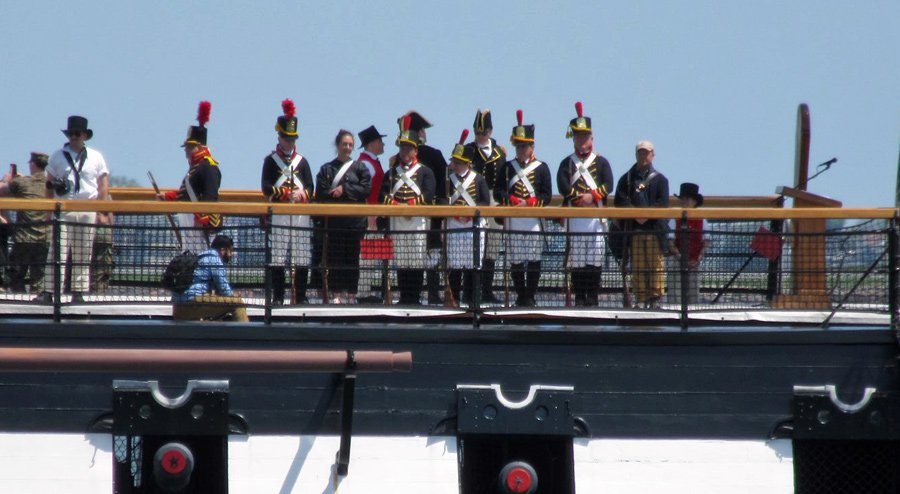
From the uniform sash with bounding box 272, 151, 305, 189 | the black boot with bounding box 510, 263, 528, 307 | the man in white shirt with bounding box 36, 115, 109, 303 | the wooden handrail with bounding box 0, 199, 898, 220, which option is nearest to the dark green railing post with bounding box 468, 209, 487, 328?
the wooden handrail with bounding box 0, 199, 898, 220

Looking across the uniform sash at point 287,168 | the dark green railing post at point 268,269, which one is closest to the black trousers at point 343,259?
the dark green railing post at point 268,269

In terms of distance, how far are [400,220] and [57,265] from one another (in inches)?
113

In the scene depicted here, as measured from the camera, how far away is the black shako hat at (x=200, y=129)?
→ 40.7 feet

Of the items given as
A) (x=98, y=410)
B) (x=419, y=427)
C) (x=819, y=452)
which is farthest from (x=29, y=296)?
(x=819, y=452)

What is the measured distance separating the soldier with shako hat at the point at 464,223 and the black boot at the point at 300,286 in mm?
1076

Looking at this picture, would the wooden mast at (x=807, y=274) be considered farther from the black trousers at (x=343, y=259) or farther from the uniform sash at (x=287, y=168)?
the uniform sash at (x=287, y=168)

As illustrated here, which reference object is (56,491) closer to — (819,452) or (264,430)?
(264,430)

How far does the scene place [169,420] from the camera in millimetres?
9039

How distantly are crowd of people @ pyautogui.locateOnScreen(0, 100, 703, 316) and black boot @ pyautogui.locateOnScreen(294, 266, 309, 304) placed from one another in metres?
0.02

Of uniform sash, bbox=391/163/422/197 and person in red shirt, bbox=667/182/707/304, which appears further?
uniform sash, bbox=391/163/422/197

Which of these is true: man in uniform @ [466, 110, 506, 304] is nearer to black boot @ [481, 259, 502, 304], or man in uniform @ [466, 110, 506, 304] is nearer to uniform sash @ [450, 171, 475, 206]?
uniform sash @ [450, 171, 475, 206]

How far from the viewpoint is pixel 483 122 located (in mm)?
13648

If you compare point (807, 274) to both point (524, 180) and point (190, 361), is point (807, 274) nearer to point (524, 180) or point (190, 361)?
point (524, 180)

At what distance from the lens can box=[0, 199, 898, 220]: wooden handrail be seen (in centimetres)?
923
